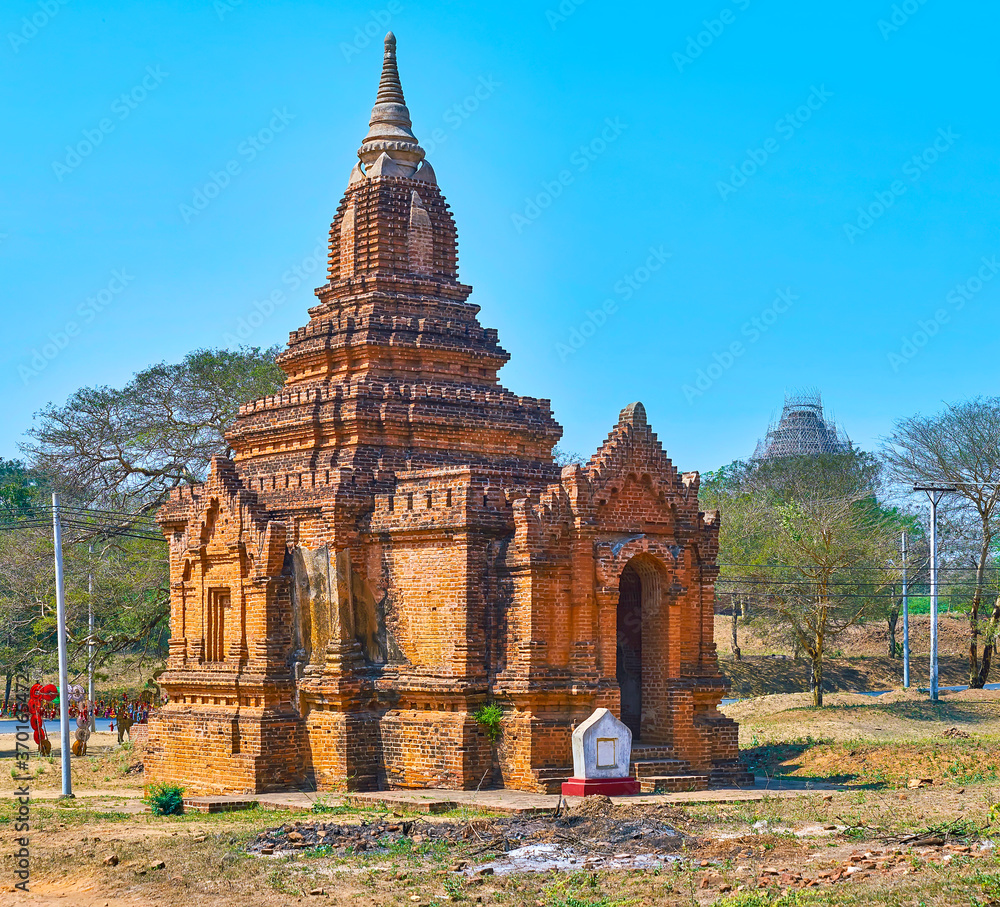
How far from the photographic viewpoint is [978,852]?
46.2ft

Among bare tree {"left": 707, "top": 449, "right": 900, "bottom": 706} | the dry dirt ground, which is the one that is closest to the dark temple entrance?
the dry dirt ground

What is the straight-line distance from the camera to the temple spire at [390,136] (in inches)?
1025

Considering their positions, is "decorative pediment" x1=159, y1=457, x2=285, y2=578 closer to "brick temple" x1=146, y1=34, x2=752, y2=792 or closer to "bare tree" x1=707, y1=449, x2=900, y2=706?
"brick temple" x1=146, y1=34, x2=752, y2=792

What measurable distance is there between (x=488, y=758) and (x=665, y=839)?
5.62 metres

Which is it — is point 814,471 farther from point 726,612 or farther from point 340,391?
point 340,391

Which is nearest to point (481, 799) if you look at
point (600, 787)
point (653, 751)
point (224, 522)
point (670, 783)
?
point (600, 787)

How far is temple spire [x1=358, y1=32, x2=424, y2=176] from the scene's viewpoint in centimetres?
2605

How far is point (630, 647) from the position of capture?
2380cm

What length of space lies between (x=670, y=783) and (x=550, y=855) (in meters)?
5.68

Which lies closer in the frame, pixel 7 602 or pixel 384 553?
pixel 384 553

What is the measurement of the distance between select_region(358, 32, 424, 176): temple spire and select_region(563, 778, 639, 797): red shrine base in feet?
39.0

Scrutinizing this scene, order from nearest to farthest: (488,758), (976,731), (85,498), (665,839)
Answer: (665,839)
(488,758)
(976,731)
(85,498)

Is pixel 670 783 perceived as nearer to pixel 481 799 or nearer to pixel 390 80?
pixel 481 799

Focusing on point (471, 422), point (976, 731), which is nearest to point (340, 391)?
point (471, 422)
